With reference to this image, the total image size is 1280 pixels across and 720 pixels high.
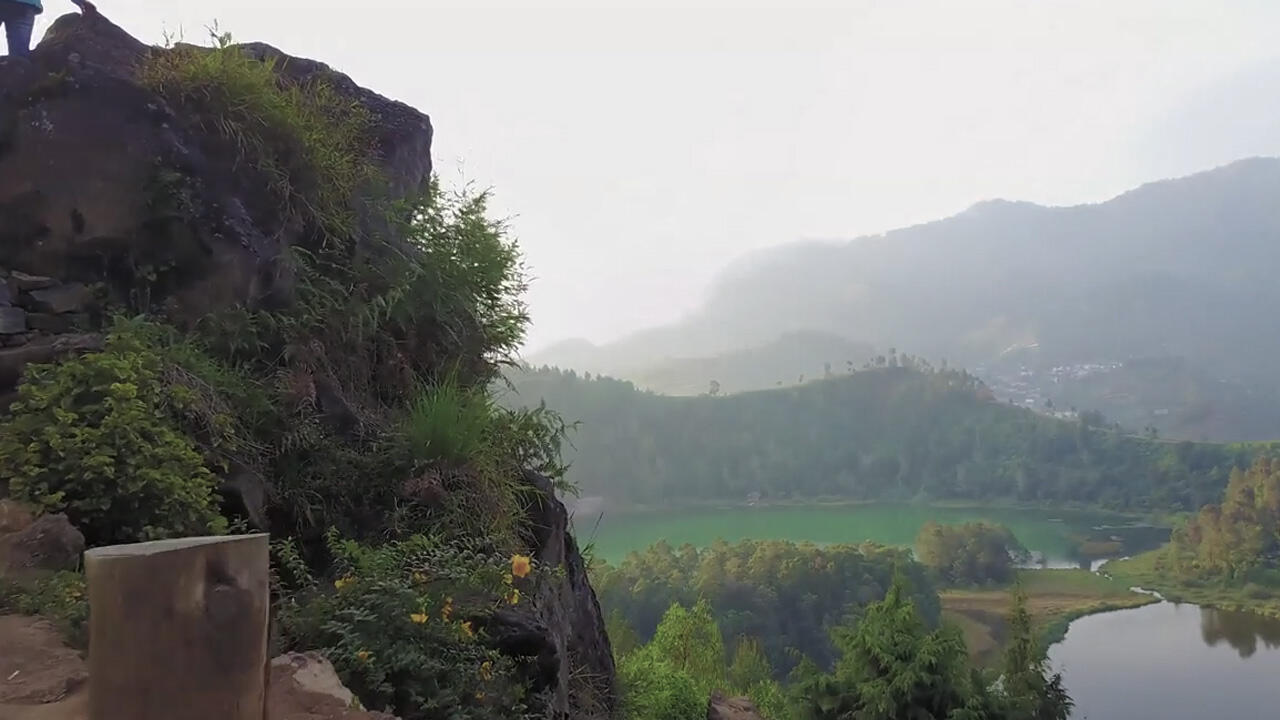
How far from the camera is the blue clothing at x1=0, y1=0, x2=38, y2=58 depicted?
4242 millimetres

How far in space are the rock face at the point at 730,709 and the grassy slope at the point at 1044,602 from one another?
29.6m

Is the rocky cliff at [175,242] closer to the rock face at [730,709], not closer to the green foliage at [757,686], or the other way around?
the rock face at [730,709]

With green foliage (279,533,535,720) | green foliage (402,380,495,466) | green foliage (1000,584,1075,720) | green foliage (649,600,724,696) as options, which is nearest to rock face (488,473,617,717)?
green foliage (279,533,535,720)

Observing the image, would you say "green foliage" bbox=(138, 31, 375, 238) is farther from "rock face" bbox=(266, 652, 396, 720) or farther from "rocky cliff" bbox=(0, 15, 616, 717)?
"rock face" bbox=(266, 652, 396, 720)

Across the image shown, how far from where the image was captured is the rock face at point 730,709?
26.4 feet

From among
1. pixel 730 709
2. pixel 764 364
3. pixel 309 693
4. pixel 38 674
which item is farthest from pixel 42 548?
pixel 764 364

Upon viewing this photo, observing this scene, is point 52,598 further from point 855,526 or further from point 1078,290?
point 1078,290

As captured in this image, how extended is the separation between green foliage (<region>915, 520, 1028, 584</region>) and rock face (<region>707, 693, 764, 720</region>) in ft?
139

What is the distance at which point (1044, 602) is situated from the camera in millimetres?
45094

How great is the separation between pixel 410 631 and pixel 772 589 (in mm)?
37354

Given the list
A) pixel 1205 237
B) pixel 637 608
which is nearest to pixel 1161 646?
pixel 637 608

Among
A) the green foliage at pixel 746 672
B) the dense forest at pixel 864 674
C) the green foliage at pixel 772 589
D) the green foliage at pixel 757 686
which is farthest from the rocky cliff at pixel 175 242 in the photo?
the green foliage at pixel 772 589

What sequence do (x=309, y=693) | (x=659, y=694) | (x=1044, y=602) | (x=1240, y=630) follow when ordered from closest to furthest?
(x=309, y=693)
(x=659, y=694)
(x=1240, y=630)
(x=1044, y=602)

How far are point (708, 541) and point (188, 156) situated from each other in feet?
192
